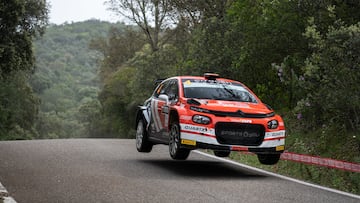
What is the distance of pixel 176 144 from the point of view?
1185 centimetres

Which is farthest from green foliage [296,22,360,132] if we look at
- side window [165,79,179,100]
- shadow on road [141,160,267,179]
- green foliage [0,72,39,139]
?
green foliage [0,72,39,139]

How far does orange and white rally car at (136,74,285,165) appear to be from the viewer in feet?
36.8

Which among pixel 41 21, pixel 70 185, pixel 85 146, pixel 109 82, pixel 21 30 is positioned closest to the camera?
pixel 70 185

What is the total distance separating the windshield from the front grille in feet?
4.07

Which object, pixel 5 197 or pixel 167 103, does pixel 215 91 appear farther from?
pixel 5 197

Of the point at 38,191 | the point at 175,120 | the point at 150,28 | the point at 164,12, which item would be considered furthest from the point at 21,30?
the point at 38,191

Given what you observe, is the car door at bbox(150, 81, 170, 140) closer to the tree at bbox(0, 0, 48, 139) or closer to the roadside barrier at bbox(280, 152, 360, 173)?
the roadside barrier at bbox(280, 152, 360, 173)

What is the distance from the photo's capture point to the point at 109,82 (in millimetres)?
66188

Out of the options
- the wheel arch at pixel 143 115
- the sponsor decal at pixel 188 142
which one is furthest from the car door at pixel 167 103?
the sponsor decal at pixel 188 142

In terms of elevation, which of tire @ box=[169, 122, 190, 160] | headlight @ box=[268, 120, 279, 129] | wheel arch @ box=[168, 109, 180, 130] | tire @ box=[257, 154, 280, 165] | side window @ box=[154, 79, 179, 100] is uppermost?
side window @ box=[154, 79, 179, 100]

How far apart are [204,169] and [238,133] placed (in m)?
1.45

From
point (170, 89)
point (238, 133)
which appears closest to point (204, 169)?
point (238, 133)

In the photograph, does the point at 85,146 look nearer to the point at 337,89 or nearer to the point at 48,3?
the point at 337,89

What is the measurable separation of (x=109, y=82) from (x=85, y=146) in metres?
49.6
